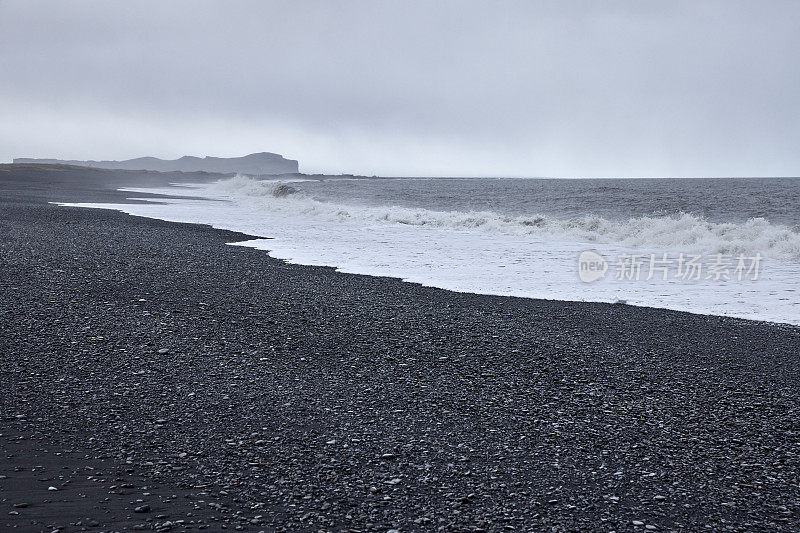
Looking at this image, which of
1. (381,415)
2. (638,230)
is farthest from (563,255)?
(381,415)

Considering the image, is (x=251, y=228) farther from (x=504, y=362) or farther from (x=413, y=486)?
(x=413, y=486)

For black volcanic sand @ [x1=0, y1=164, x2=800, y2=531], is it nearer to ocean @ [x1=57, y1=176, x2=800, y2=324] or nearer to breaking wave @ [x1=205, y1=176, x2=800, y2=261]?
ocean @ [x1=57, y1=176, x2=800, y2=324]

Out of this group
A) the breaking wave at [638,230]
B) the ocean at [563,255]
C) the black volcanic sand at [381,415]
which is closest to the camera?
the black volcanic sand at [381,415]

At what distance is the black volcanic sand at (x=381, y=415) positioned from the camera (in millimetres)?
3766

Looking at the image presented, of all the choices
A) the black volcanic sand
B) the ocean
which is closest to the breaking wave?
the ocean

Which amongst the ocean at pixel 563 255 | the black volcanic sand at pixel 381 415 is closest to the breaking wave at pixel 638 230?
the ocean at pixel 563 255

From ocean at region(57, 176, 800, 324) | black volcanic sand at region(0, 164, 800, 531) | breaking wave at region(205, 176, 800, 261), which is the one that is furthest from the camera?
breaking wave at region(205, 176, 800, 261)

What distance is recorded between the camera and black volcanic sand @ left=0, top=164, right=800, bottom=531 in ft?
12.4

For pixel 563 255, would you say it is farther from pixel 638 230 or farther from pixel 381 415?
pixel 381 415

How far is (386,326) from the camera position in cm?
828

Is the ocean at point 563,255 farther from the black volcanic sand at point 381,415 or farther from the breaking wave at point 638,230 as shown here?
the black volcanic sand at point 381,415

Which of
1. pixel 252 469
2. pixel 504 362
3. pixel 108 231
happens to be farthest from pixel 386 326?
pixel 108 231

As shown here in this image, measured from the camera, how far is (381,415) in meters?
5.23

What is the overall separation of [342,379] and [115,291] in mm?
5137
